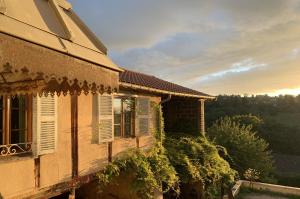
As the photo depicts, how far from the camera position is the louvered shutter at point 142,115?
11.4 metres

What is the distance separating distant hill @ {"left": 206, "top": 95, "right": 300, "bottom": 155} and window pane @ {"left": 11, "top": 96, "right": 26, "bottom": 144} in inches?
1763

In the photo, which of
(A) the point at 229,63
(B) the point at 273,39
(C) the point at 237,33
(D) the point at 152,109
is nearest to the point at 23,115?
(D) the point at 152,109

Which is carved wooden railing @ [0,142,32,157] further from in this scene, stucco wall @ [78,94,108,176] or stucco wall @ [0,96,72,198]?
stucco wall @ [78,94,108,176]

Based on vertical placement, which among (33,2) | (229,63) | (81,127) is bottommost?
(81,127)

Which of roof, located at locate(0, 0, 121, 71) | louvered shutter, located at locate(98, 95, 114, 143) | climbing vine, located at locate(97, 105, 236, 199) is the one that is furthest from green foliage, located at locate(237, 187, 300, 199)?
roof, located at locate(0, 0, 121, 71)

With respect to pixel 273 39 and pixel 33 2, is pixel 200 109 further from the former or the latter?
pixel 33 2

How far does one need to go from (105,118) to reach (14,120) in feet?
10.2

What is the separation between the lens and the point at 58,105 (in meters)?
7.66

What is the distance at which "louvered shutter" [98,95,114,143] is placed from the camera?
923 cm

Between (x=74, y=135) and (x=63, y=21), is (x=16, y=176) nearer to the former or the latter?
(x=74, y=135)

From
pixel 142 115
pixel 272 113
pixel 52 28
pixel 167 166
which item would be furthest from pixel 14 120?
pixel 272 113

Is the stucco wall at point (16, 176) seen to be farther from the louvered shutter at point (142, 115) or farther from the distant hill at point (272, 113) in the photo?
the distant hill at point (272, 113)

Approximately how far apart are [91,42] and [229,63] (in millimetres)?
22290

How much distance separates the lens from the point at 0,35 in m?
1.93
